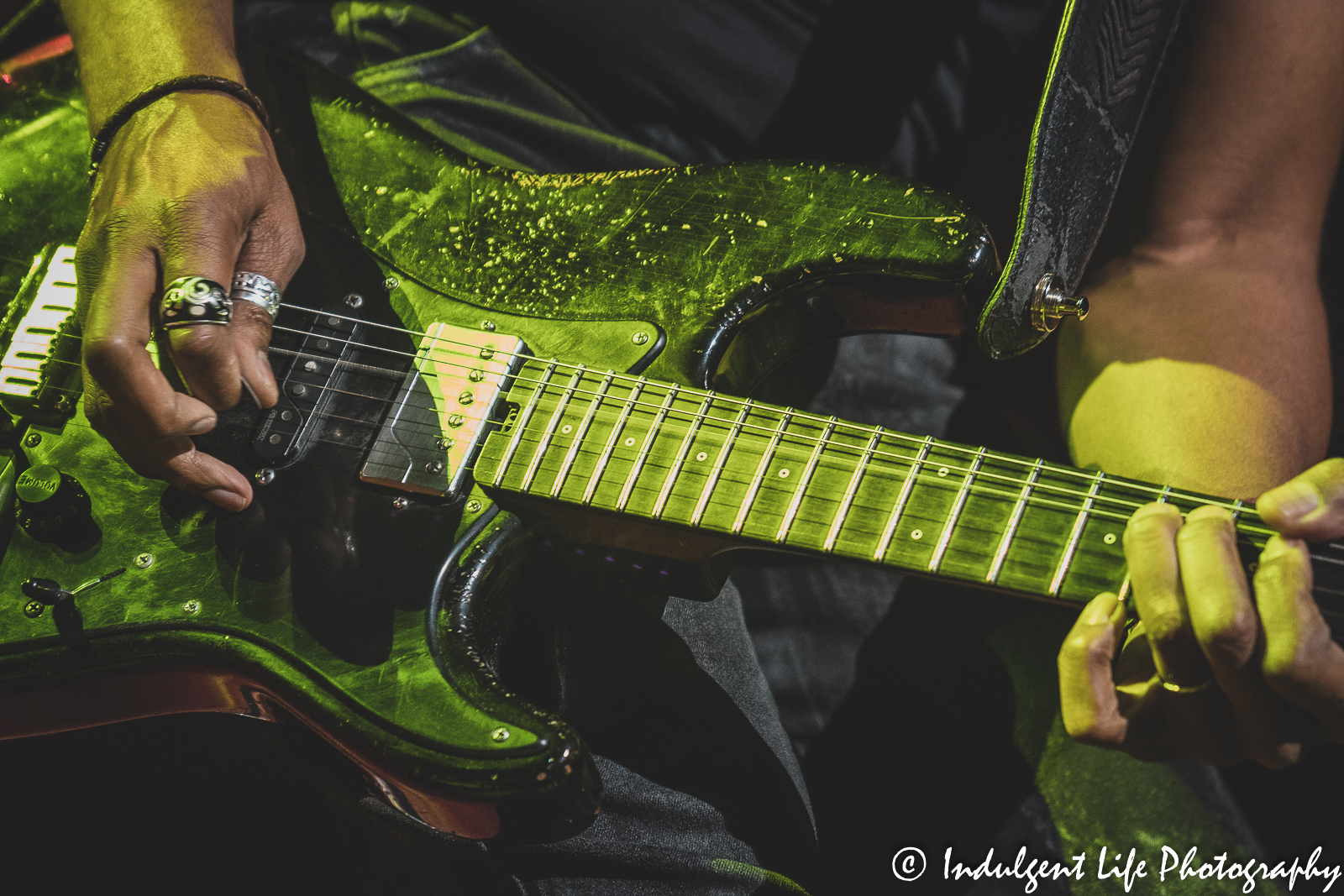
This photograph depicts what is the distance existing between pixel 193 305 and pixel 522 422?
0.90 feet

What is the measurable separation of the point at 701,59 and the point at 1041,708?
98 cm

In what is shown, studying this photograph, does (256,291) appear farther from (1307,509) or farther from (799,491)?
(1307,509)

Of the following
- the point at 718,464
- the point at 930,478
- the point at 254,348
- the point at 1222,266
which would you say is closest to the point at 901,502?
the point at 930,478

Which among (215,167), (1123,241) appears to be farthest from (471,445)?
(1123,241)

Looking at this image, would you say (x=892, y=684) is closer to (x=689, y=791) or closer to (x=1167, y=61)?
(x=689, y=791)

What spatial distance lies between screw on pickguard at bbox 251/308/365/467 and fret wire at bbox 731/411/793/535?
1.38 ft

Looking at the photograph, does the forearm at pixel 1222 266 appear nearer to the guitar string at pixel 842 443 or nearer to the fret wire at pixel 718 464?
the guitar string at pixel 842 443

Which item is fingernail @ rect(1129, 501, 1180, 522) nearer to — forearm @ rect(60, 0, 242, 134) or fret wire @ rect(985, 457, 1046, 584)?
fret wire @ rect(985, 457, 1046, 584)

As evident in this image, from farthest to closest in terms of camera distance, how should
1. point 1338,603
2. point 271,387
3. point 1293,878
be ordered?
point 1293,878 → point 271,387 → point 1338,603

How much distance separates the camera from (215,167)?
715 mm

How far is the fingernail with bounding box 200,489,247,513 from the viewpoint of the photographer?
2.21 feet

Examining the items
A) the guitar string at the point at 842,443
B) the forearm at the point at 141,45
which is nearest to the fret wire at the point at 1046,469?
the guitar string at the point at 842,443

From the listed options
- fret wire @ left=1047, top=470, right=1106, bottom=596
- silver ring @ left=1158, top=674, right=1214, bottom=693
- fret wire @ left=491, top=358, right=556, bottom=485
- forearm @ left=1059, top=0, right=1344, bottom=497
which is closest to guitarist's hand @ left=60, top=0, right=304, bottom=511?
fret wire @ left=491, top=358, right=556, bottom=485

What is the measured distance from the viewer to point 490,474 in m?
0.65
